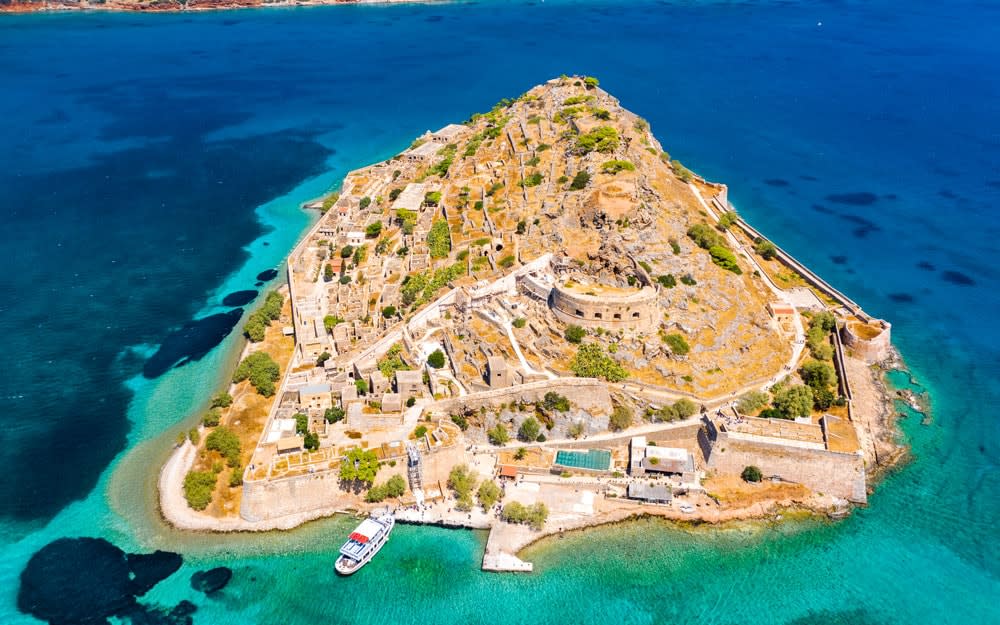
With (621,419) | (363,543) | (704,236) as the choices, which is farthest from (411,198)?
(363,543)

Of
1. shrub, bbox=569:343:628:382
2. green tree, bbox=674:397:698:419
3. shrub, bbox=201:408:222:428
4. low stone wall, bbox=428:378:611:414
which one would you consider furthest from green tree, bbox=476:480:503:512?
shrub, bbox=201:408:222:428

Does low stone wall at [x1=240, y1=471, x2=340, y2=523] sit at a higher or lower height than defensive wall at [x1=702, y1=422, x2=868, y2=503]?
lower

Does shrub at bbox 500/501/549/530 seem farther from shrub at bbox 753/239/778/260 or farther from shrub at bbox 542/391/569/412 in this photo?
shrub at bbox 753/239/778/260

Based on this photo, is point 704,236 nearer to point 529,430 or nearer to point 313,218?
point 529,430

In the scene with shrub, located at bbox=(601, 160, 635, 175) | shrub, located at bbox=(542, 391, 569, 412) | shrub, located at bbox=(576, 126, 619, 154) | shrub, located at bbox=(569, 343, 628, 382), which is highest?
shrub, located at bbox=(576, 126, 619, 154)

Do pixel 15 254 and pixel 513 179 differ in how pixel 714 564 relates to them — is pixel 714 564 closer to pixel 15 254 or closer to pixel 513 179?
pixel 513 179

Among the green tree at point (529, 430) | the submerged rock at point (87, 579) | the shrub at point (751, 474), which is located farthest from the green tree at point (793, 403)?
the submerged rock at point (87, 579)

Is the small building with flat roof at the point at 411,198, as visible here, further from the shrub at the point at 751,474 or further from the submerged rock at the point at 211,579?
the shrub at the point at 751,474

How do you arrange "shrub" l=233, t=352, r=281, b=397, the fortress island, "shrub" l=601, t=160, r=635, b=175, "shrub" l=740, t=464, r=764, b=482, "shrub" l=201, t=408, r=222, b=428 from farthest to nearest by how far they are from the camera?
"shrub" l=601, t=160, r=635, b=175
"shrub" l=233, t=352, r=281, b=397
"shrub" l=201, t=408, r=222, b=428
"shrub" l=740, t=464, r=764, b=482
the fortress island
